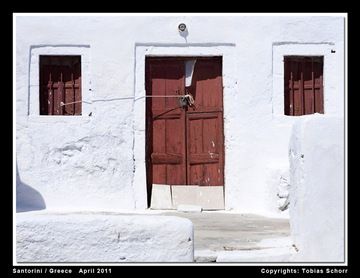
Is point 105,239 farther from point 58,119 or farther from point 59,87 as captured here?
point 59,87

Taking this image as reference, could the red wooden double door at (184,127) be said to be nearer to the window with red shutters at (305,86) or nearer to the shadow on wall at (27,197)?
the window with red shutters at (305,86)

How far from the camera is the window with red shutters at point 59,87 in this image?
11125mm

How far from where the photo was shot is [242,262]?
22.7ft

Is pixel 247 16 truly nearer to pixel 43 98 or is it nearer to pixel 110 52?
pixel 110 52

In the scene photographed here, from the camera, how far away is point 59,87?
440 inches

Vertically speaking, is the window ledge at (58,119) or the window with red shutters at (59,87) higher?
the window with red shutters at (59,87)

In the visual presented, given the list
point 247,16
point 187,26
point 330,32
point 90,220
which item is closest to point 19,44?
point 187,26

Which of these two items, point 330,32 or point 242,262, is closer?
point 242,262

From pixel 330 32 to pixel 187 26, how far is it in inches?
75.0

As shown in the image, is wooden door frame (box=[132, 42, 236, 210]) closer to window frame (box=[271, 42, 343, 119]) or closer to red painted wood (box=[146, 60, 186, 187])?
red painted wood (box=[146, 60, 186, 187])

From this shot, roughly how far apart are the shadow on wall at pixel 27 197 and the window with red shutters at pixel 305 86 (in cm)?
350

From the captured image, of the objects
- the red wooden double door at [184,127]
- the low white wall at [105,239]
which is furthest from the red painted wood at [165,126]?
the low white wall at [105,239]

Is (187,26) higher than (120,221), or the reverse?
(187,26)

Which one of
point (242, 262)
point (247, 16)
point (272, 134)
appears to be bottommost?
point (242, 262)
